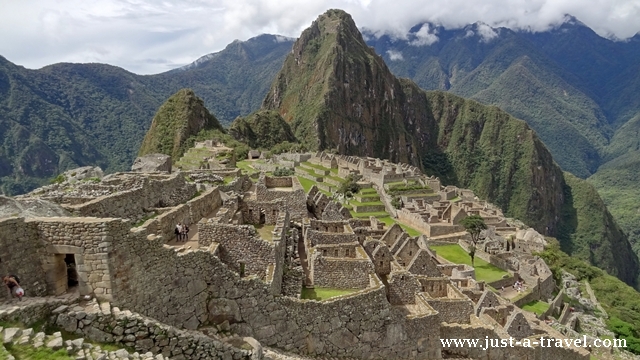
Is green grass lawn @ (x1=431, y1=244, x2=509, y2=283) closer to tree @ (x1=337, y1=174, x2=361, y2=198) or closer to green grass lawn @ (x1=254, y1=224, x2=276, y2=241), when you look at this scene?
tree @ (x1=337, y1=174, x2=361, y2=198)

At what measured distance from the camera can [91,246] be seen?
8492 mm

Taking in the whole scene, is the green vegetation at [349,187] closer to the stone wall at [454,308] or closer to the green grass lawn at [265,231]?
the stone wall at [454,308]

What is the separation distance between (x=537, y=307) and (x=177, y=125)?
112 m

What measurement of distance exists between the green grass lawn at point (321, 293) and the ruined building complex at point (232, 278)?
0.25 m

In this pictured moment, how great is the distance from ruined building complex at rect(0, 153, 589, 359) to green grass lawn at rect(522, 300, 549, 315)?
435 inches

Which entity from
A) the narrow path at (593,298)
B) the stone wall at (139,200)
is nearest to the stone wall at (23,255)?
the stone wall at (139,200)

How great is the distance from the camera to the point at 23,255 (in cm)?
830

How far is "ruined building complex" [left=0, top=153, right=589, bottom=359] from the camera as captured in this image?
8.48 meters

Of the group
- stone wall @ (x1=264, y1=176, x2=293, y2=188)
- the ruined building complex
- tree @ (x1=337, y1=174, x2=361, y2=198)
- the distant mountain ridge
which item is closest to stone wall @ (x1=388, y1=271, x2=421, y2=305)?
the ruined building complex

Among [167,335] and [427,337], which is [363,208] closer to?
[427,337]

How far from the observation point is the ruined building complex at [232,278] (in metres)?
8.48

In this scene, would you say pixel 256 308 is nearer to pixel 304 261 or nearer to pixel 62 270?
pixel 62 270

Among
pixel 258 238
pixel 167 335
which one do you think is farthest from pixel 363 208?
pixel 167 335

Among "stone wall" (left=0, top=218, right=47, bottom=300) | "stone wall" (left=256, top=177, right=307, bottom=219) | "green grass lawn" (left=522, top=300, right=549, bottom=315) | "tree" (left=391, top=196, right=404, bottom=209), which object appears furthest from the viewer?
"tree" (left=391, top=196, right=404, bottom=209)
